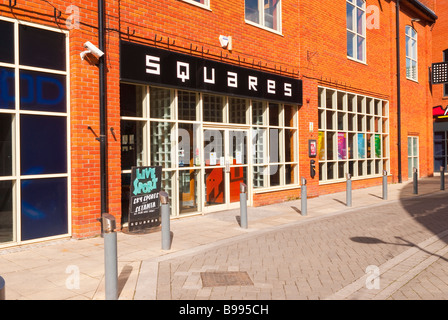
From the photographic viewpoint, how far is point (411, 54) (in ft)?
72.3

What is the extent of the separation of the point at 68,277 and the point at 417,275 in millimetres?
4747

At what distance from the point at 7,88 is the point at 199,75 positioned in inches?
180

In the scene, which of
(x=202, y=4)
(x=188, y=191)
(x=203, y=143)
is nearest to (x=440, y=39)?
(x=202, y=4)

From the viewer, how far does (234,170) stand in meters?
11.4

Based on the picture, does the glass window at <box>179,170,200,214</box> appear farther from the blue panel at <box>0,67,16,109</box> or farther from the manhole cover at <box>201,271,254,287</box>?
the manhole cover at <box>201,271,254,287</box>

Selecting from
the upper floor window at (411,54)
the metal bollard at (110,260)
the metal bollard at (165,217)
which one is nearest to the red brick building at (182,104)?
the metal bollard at (165,217)

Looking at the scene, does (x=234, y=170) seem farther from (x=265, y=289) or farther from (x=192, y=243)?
(x=265, y=289)

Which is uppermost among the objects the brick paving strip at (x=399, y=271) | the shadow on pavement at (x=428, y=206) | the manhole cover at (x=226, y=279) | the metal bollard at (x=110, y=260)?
the metal bollard at (x=110, y=260)

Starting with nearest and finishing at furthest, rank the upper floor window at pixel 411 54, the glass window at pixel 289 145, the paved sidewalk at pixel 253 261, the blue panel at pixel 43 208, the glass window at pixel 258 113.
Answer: the paved sidewalk at pixel 253 261, the blue panel at pixel 43 208, the glass window at pixel 258 113, the glass window at pixel 289 145, the upper floor window at pixel 411 54

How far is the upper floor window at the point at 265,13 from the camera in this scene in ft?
39.5

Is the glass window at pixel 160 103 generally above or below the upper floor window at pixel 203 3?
below

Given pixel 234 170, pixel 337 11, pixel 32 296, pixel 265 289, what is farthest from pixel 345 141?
pixel 32 296

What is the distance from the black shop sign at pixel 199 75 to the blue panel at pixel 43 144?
1.84 meters

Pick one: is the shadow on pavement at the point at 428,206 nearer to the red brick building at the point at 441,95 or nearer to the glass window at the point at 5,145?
the glass window at the point at 5,145
